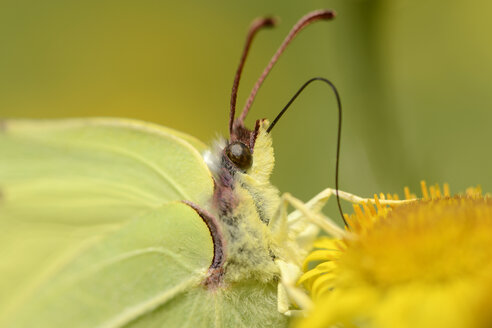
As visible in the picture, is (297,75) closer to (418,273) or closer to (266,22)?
(266,22)

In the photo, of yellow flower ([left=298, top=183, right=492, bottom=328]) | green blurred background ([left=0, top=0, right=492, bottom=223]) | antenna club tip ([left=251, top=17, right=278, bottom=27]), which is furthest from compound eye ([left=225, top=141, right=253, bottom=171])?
green blurred background ([left=0, top=0, right=492, bottom=223])

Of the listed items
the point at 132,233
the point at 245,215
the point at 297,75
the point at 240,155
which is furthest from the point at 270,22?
the point at 297,75

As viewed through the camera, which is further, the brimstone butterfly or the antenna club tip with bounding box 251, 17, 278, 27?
the antenna club tip with bounding box 251, 17, 278, 27

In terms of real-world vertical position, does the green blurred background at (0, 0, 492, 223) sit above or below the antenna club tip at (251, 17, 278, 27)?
below

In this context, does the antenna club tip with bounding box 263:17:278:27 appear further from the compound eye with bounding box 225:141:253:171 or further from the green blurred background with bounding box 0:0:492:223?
the green blurred background with bounding box 0:0:492:223

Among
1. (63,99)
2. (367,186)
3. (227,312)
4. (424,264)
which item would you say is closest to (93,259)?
(227,312)

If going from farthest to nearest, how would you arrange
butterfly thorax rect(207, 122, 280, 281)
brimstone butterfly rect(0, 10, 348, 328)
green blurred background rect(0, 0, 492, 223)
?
1. green blurred background rect(0, 0, 492, 223)
2. butterfly thorax rect(207, 122, 280, 281)
3. brimstone butterfly rect(0, 10, 348, 328)
